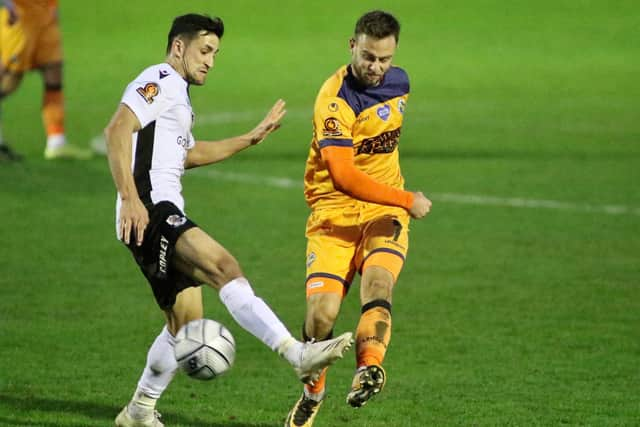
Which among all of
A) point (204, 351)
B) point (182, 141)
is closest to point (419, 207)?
point (182, 141)

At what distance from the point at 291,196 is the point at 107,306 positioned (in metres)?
5.46

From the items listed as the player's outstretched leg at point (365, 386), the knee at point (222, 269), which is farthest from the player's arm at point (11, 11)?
the player's outstretched leg at point (365, 386)

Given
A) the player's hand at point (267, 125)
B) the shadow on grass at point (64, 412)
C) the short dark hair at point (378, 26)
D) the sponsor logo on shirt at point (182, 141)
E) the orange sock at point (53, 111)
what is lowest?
the orange sock at point (53, 111)

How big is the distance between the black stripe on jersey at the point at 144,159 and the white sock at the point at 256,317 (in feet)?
2.71

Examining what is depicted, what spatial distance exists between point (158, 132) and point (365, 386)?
1805mm

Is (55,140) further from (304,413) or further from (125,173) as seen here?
(125,173)

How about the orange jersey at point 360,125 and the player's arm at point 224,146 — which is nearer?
the orange jersey at point 360,125

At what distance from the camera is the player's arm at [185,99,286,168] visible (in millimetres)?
8312

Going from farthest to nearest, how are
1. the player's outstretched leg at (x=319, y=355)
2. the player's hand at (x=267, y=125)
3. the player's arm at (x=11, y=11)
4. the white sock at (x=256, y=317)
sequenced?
the player's arm at (x=11, y=11) < the player's hand at (x=267, y=125) < the white sock at (x=256, y=317) < the player's outstretched leg at (x=319, y=355)

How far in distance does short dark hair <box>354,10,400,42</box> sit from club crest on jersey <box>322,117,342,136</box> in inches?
19.7

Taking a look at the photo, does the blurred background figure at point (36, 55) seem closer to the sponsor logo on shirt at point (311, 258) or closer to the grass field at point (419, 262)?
the grass field at point (419, 262)

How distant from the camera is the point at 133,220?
7.31m

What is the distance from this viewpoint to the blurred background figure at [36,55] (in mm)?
18531

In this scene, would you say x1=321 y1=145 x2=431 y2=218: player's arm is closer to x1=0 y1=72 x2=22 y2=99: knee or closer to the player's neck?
the player's neck
